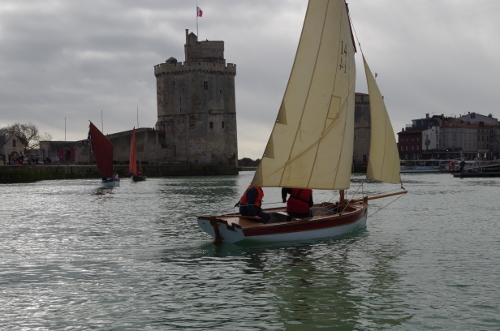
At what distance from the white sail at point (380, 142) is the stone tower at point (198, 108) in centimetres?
6456

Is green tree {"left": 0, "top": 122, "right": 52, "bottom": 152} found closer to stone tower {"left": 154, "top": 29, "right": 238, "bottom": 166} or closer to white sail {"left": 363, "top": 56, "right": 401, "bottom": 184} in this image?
stone tower {"left": 154, "top": 29, "right": 238, "bottom": 166}

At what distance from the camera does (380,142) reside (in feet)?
65.1

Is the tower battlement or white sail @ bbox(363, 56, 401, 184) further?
the tower battlement

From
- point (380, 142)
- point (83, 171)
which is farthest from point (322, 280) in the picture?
point (83, 171)

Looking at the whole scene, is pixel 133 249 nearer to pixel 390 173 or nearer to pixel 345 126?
pixel 345 126

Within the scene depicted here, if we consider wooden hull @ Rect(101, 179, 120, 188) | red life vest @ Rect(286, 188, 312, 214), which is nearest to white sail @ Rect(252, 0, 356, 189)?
red life vest @ Rect(286, 188, 312, 214)

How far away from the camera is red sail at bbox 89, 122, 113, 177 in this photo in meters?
54.5

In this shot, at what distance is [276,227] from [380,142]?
17.9 ft

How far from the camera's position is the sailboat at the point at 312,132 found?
16.4 m

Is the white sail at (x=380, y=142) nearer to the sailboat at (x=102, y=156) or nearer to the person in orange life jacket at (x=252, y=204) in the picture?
→ the person in orange life jacket at (x=252, y=204)

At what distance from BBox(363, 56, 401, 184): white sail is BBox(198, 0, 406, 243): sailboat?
6.25ft

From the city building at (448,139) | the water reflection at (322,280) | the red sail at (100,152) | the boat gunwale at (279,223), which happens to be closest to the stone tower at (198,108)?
the red sail at (100,152)

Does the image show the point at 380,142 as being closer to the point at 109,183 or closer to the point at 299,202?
the point at 299,202

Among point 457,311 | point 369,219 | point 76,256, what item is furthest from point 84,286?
point 369,219
